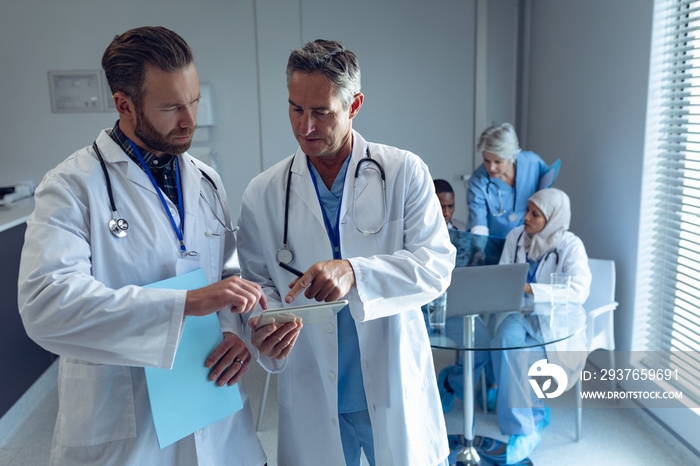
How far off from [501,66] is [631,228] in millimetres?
1944

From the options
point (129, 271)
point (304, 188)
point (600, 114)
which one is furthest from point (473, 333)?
point (600, 114)

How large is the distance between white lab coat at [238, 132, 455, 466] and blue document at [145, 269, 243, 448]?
0.64 ft

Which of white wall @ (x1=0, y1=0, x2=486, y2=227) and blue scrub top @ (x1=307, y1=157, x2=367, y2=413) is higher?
white wall @ (x1=0, y1=0, x2=486, y2=227)

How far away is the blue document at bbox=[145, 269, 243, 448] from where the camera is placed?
120cm

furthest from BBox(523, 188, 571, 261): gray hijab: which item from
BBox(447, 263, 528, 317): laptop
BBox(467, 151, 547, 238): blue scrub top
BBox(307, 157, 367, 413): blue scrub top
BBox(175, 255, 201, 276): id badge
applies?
BBox(175, 255, 201, 276): id badge

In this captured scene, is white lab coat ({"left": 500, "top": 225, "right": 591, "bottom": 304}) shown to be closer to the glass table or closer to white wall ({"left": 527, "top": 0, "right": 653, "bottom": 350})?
the glass table

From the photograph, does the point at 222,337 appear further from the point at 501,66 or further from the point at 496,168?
the point at 501,66

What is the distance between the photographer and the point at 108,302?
1.10 m

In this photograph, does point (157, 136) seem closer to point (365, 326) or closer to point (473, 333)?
point (365, 326)

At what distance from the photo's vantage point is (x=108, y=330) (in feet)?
3.64

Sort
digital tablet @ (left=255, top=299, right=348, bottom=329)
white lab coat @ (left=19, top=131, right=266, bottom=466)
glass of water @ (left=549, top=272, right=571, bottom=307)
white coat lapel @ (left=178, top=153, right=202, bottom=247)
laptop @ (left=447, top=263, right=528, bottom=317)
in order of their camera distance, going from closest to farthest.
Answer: white lab coat @ (left=19, top=131, right=266, bottom=466) → digital tablet @ (left=255, top=299, right=348, bottom=329) → white coat lapel @ (left=178, top=153, right=202, bottom=247) → laptop @ (left=447, top=263, right=528, bottom=317) → glass of water @ (left=549, top=272, right=571, bottom=307)

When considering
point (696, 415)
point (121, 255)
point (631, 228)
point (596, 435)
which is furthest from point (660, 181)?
point (121, 255)

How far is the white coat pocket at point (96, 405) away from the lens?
3.92 ft

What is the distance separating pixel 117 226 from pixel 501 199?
2524 millimetres
